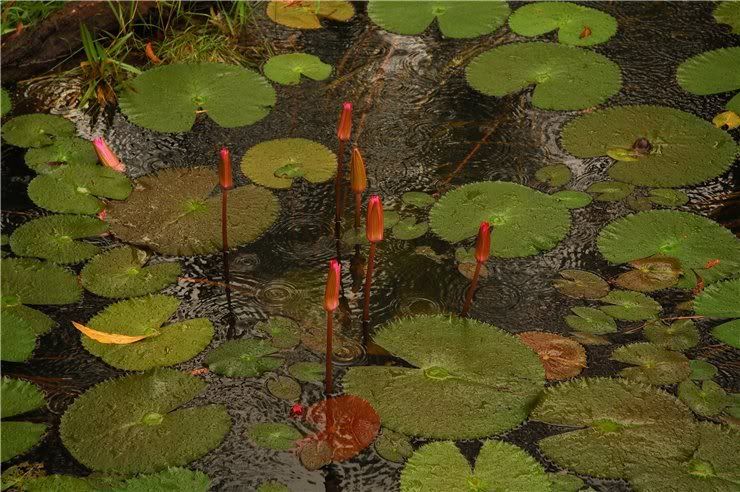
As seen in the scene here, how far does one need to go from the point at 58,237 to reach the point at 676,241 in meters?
1.81

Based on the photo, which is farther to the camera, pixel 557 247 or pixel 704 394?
pixel 557 247

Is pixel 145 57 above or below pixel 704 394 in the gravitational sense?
above

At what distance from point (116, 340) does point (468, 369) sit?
0.91 meters

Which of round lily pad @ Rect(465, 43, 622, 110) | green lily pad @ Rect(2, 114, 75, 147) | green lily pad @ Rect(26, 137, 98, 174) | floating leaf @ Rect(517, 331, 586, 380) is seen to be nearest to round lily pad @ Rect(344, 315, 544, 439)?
floating leaf @ Rect(517, 331, 586, 380)

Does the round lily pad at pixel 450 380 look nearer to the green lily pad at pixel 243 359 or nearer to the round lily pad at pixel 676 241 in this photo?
the green lily pad at pixel 243 359

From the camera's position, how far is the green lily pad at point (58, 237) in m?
2.84

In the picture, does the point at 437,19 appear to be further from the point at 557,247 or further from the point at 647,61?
the point at 557,247

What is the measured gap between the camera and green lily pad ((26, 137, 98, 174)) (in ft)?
10.5

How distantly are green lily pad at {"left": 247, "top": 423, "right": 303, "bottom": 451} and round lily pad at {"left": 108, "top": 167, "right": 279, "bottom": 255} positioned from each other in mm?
716

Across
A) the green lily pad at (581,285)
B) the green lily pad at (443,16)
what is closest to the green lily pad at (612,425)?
the green lily pad at (581,285)

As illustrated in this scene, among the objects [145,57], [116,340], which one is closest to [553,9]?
[145,57]

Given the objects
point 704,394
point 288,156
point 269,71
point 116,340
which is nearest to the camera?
point 704,394

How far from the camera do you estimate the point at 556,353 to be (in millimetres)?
2475

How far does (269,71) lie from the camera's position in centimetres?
359
